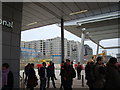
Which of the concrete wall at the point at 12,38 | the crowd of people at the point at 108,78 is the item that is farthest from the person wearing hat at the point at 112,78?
the concrete wall at the point at 12,38

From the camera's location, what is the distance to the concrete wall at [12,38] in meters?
6.62

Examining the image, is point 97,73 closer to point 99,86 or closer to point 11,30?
point 99,86

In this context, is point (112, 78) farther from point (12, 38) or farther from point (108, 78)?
point (12, 38)

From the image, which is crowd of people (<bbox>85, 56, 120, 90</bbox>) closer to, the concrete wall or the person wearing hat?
the person wearing hat

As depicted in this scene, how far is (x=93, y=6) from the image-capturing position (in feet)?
36.0

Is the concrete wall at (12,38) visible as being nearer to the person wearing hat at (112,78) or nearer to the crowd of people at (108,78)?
the crowd of people at (108,78)

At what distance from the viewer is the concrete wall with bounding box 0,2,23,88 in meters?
6.62

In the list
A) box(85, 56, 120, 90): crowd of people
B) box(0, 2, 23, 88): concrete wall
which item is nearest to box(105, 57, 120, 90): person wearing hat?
box(85, 56, 120, 90): crowd of people

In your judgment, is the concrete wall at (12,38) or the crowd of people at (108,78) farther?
the concrete wall at (12,38)

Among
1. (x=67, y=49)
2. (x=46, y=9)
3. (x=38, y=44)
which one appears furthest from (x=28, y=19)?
(x=38, y=44)

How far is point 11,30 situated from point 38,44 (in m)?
104

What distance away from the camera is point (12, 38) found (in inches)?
277

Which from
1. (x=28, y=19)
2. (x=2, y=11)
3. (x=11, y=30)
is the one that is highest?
(x=28, y=19)

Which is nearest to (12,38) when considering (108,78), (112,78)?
(108,78)
